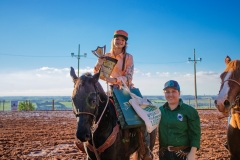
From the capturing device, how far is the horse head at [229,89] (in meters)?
3.00

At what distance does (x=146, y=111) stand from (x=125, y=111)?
0.41 meters

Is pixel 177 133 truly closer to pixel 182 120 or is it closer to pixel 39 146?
pixel 182 120

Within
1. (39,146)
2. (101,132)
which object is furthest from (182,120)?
(39,146)

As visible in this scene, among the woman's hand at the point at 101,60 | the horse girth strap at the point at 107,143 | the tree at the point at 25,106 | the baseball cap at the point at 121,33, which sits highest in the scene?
the baseball cap at the point at 121,33

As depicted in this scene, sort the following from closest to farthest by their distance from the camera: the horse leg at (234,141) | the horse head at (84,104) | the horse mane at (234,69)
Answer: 1. the horse head at (84,104)
2. the horse mane at (234,69)
3. the horse leg at (234,141)

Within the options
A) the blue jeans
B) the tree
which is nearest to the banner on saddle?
the blue jeans

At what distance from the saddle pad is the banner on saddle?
0.24 feet

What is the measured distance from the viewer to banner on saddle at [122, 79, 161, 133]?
11.8 feet

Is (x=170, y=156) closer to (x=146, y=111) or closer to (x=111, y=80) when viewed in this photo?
(x=146, y=111)

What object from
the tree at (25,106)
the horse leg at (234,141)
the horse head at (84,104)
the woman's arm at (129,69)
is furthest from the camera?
the tree at (25,106)

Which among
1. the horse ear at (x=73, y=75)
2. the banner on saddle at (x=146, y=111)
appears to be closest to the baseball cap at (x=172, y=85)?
the banner on saddle at (x=146, y=111)

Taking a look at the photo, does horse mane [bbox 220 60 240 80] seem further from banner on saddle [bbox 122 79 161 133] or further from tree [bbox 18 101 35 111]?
tree [bbox 18 101 35 111]

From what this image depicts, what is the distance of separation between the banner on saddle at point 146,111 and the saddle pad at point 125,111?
73 mm

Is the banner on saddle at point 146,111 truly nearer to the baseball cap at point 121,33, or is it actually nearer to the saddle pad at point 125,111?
the saddle pad at point 125,111
